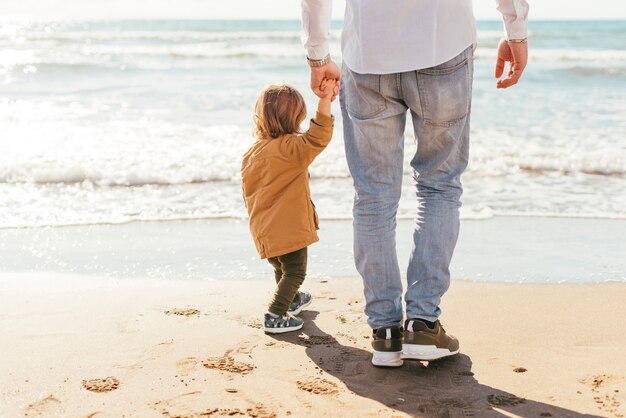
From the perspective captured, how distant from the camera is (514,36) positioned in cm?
253

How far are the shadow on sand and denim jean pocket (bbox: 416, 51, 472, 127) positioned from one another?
2.87ft

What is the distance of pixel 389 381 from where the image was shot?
2.61m

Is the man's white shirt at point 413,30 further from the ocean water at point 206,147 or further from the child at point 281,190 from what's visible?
the ocean water at point 206,147

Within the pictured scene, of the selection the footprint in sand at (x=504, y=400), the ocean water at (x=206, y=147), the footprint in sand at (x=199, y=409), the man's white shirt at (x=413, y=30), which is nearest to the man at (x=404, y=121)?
the man's white shirt at (x=413, y=30)

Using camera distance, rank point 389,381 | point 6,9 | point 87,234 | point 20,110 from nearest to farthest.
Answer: point 389,381 < point 87,234 < point 20,110 < point 6,9

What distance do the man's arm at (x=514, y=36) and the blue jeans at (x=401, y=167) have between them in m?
0.15

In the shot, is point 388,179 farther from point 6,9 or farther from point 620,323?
point 6,9

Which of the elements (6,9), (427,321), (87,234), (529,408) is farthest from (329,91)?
(6,9)

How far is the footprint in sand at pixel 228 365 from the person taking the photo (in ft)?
8.91

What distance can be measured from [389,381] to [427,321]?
0.26m

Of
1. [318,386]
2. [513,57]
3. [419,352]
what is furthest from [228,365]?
[513,57]

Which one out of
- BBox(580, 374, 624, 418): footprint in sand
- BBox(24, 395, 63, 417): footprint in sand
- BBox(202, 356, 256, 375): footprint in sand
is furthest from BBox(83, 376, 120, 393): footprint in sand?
BBox(580, 374, 624, 418): footprint in sand

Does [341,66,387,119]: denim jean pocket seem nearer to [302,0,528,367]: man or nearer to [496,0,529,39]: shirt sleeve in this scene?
[302,0,528,367]: man

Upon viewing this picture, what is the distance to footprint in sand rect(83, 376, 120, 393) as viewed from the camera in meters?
Answer: 2.54
